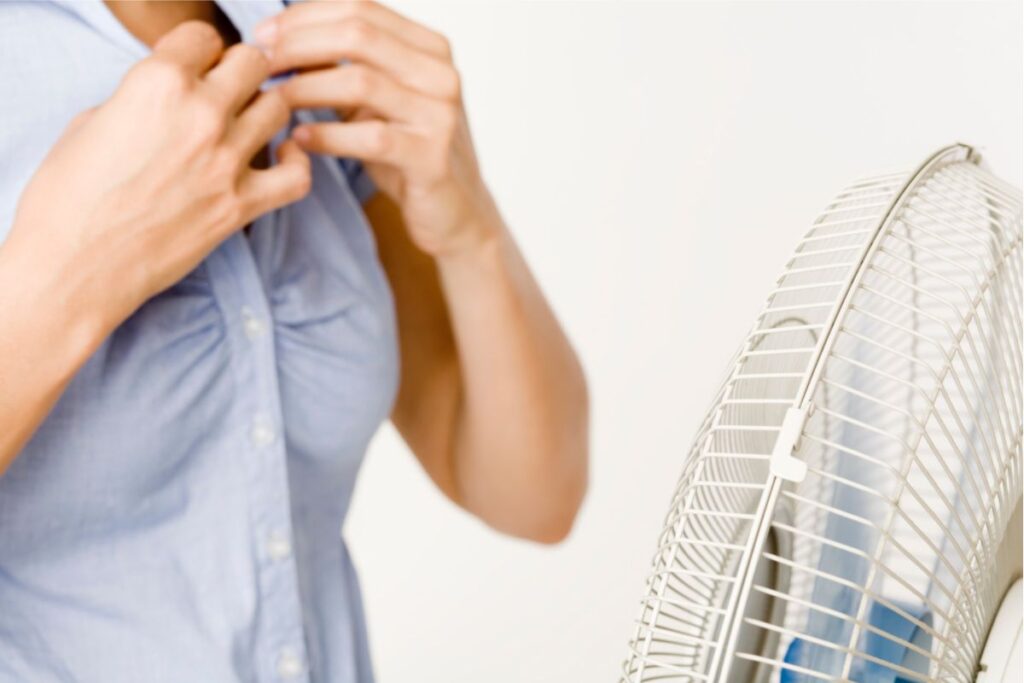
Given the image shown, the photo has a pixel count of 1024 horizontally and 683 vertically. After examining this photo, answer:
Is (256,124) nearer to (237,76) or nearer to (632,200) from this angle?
(237,76)

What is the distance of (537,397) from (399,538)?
1068 mm

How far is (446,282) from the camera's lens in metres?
0.78

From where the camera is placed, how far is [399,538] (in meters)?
1.86

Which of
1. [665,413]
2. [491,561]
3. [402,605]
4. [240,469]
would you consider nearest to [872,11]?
[665,413]

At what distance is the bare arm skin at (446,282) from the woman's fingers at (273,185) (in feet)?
0.10

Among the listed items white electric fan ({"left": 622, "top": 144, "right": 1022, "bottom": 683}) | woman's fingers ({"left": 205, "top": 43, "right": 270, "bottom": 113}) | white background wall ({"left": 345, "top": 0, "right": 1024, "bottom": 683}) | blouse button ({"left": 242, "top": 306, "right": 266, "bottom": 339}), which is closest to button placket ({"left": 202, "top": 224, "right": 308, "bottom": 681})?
blouse button ({"left": 242, "top": 306, "right": 266, "bottom": 339})

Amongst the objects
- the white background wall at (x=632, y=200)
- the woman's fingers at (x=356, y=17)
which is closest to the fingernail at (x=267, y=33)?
the woman's fingers at (x=356, y=17)

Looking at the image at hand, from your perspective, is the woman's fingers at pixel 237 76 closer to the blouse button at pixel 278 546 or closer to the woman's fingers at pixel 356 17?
the woman's fingers at pixel 356 17

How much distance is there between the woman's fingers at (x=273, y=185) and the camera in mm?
634

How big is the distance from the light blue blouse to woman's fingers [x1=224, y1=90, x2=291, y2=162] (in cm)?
9

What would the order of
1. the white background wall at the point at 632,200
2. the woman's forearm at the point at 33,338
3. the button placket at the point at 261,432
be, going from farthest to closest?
the white background wall at the point at 632,200 < the button placket at the point at 261,432 < the woman's forearm at the point at 33,338

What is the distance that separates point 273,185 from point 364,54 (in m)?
0.08

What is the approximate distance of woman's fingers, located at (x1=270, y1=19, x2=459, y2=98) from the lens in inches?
25.6

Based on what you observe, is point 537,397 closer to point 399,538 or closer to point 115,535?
point 115,535
